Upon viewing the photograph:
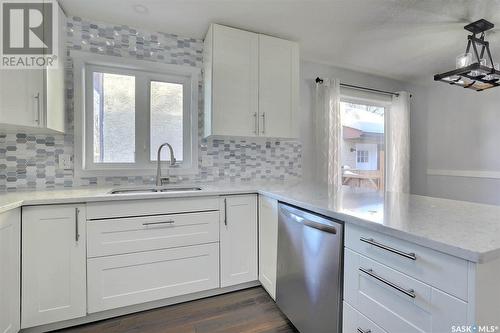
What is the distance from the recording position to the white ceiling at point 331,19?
1.75m

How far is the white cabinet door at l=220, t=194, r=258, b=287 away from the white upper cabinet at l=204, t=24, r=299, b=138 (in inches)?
24.9

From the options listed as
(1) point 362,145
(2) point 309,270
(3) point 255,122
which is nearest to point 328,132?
(1) point 362,145

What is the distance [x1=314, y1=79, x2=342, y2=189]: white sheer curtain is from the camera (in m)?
2.72

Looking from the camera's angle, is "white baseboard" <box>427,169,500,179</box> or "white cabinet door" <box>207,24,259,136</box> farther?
"white baseboard" <box>427,169,500,179</box>

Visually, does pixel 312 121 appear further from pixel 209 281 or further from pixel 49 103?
pixel 49 103

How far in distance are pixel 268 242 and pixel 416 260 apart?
3.65 feet

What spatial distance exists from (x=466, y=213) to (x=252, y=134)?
1.53 metres

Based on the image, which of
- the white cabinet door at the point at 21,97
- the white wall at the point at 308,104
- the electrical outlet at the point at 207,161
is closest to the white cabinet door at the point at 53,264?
the white cabinet door at the point at 21,97

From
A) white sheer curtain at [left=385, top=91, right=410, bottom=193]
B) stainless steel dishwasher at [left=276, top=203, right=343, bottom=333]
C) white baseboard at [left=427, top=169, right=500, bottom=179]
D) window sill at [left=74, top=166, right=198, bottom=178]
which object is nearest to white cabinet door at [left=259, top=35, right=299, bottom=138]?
window sill at [left=74, top=166, right=198, bottom=178]

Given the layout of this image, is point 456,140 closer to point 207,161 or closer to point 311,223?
point 311,223

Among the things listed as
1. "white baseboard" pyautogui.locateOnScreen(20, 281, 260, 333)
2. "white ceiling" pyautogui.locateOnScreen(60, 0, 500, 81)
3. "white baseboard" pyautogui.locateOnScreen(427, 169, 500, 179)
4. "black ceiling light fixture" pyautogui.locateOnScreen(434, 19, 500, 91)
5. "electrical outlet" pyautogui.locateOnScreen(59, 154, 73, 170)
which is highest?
"white ceiling" pyautogui.locateOnScreen(60, 0, 500, 81)

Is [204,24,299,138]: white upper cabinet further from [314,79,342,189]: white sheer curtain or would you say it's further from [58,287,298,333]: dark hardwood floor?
[58,287,298,333]: dark hardwood floor

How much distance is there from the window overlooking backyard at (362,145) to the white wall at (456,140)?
2.06 feet

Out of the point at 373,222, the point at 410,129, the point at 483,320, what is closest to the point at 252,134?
the point at 373,222
